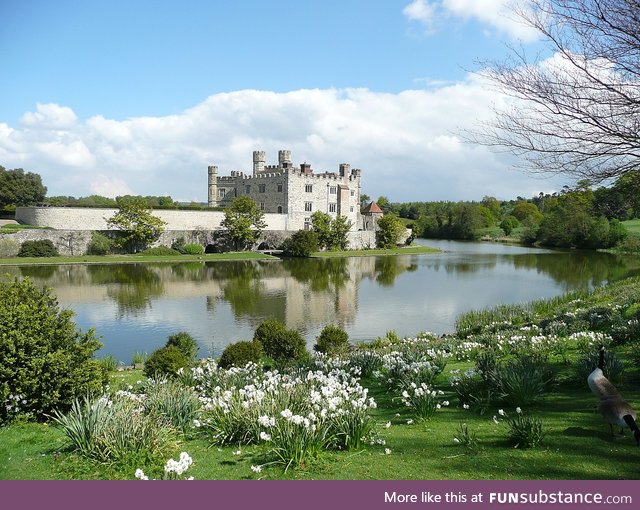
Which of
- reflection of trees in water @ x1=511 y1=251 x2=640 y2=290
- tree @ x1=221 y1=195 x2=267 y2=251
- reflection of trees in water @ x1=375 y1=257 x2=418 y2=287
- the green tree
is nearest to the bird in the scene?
reflection of trees in water @ x1=375 y1=257 x2=418 y2=287

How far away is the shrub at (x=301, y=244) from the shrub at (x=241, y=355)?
41.2 m

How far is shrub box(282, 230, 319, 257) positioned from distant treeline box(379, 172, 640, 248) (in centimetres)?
2332

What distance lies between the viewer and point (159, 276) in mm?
35406

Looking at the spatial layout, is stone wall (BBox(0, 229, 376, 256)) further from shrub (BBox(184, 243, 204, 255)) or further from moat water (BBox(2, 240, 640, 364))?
moat water (BBox(2, 240, 640, 364))

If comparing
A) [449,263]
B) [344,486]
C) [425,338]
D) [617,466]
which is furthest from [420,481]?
[449,263]

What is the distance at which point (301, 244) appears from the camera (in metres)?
52.9

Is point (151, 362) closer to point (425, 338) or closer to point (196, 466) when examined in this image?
point (196, 466)

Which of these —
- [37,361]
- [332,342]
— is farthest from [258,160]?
[37,361]

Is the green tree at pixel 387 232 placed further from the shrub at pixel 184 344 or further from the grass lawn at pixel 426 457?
the grass lawn at pixel 426 457

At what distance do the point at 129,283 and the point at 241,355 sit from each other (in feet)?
72.8

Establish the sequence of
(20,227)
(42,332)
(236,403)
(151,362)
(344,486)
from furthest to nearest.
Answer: (20,227) < (151,362) < (42,332) < (236,403) < (344,486)

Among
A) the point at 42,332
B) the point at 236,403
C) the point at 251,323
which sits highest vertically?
the point at 42,332

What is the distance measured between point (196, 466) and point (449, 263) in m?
44.5

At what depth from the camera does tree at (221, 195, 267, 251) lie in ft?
179
